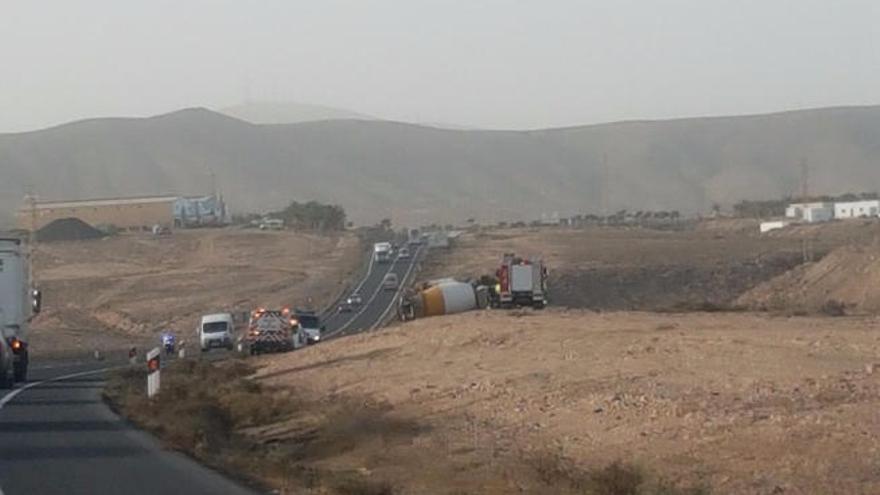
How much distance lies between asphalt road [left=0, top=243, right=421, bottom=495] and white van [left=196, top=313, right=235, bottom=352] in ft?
80.4

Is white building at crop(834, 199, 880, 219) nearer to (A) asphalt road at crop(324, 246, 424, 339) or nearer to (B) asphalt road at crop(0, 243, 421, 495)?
(A) asphalt road at crop(324, 246, 424, 339)

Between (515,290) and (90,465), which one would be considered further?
(515,290)

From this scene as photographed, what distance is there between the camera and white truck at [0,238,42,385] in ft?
156

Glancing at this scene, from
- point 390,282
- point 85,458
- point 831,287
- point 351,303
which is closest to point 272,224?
point 390,282

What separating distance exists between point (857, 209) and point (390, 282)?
238 feet

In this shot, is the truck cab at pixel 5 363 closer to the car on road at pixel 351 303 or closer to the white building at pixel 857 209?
the car on road at pixel 351 303

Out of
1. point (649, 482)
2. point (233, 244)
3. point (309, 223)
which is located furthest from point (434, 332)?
point (309, 223)

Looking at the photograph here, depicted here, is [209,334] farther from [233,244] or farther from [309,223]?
[309,223]

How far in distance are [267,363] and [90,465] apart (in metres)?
31.2

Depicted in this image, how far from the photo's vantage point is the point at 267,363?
182 ft

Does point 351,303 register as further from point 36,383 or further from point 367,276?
point 36,383

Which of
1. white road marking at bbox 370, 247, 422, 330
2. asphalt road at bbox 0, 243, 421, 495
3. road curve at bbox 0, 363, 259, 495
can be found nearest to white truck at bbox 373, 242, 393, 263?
white road marking at bbox 370, 247, 422, 330

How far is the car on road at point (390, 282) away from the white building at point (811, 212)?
167 feet

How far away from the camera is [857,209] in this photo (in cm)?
16150
